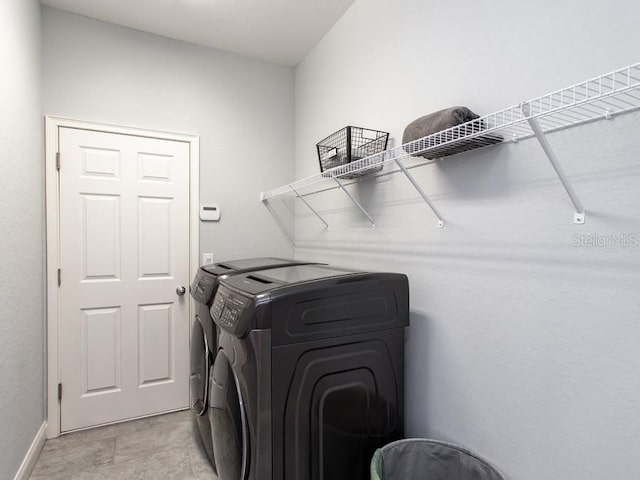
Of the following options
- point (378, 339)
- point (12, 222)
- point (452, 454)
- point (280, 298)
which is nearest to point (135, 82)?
point (12, 222)

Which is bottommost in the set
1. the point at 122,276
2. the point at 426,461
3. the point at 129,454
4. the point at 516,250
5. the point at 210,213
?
the point at 129,454

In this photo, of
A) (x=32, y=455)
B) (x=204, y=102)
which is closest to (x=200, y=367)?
(x=32, y=455)

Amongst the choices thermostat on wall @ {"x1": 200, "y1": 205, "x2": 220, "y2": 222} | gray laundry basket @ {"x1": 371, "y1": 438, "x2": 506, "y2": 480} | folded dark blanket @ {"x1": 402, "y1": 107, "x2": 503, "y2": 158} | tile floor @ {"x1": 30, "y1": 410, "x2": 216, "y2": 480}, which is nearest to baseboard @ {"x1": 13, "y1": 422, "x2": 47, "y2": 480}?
tile floor @ {"x1": 30, "y1": 410, "x2": 216, "y2": 480}

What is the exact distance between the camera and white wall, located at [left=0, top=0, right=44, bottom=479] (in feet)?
5.18

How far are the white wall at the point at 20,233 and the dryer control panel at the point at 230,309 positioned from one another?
0.99 m

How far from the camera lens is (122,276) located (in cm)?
240

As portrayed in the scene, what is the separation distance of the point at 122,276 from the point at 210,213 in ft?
2.43

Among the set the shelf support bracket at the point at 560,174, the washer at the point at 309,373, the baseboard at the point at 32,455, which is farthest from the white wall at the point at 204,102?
the shelf support bracket at the point at 560,174

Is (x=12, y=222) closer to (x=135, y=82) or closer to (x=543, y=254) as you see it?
(x=135, y=82)

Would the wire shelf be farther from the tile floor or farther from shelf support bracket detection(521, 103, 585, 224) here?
the tile floor

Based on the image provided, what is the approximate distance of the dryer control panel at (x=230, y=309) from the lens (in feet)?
4.04

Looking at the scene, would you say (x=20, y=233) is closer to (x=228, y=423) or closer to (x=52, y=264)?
(x=52, y=264)

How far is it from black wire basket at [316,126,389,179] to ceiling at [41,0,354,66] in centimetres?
93

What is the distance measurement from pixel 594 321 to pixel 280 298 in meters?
0.92
